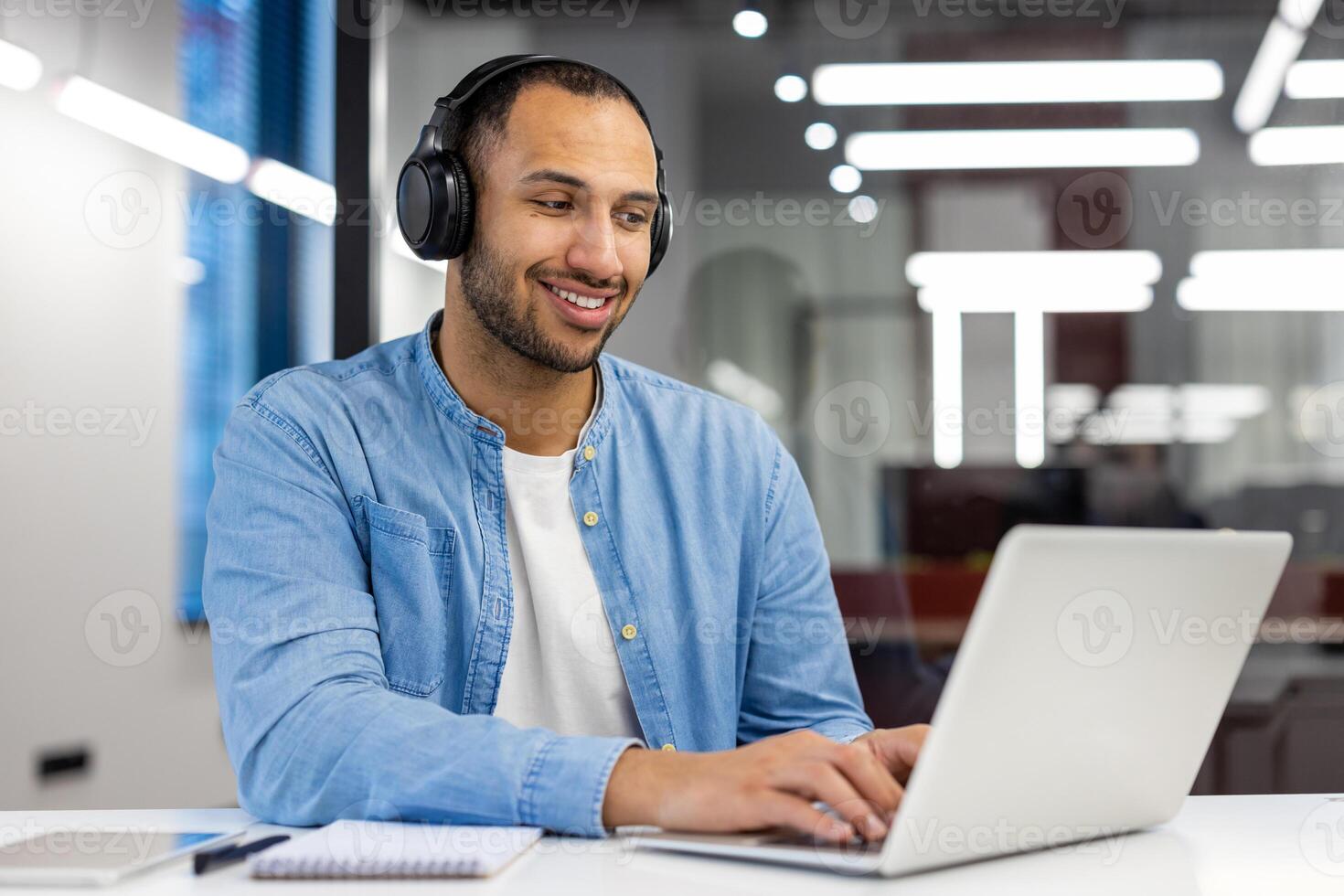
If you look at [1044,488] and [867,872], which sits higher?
[1044,488]

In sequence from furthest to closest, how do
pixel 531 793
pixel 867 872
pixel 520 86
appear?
pixel 520 86
pixel 531 793
pixel 867 872

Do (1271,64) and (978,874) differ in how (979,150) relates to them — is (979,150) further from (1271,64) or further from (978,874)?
(978,874)

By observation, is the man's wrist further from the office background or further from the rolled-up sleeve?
the office background

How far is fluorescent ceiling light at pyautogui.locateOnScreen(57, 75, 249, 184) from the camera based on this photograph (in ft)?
9.15

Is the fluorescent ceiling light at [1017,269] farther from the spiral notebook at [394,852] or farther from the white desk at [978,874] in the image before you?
A: the spiral notebook at [394,852]

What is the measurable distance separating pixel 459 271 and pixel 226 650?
0.60 m

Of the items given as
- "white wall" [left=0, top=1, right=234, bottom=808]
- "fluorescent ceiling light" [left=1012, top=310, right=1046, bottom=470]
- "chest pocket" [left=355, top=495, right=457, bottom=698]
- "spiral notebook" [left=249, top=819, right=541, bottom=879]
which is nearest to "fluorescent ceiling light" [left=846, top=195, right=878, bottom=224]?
"fluorescent ceiling light" [left=1012, top=310, right=1046, bottom=470]

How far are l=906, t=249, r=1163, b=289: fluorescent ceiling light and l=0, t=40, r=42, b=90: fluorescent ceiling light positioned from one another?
1898 millimetres

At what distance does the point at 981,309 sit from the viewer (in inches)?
104

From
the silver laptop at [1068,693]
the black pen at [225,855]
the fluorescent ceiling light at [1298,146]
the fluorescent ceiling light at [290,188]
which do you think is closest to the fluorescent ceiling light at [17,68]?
the fluorescent ceiling light at [290,188]

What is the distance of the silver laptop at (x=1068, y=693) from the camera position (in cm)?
75

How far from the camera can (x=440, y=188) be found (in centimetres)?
148

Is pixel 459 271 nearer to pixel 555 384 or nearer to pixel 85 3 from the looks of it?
pixel 555 384

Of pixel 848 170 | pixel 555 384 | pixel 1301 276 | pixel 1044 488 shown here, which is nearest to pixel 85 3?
pixel 848 170
